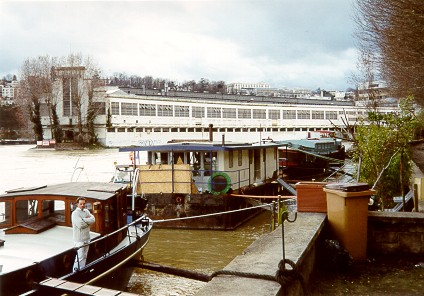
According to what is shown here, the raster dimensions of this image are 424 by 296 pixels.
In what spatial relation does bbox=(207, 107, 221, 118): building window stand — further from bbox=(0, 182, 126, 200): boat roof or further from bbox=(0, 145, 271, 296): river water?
bbox=(0, 182, 126, 200): boat roof

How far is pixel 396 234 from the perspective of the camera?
21.1 ft

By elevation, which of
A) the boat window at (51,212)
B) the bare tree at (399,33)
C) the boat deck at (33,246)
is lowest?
the boat deck at (33,246)

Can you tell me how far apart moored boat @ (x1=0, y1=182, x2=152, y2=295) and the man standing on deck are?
5.5 inches

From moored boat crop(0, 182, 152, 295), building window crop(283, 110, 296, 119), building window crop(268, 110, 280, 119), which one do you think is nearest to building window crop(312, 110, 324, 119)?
building window crop(283, 110, 296, 119)

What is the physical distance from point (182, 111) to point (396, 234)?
201 ft

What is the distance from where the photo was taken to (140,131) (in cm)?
6419

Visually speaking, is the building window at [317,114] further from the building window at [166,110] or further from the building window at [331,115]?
the building window at [166,110]

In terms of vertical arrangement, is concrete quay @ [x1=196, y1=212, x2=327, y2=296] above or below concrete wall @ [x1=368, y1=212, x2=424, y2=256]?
above

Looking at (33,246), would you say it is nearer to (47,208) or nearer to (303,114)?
(47,208)

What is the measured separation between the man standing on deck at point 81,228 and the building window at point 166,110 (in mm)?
57574

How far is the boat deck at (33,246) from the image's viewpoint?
818 cm

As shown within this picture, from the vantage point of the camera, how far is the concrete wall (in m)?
6.33

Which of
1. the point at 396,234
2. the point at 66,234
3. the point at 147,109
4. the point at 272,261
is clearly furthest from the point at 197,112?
the point at 272,261

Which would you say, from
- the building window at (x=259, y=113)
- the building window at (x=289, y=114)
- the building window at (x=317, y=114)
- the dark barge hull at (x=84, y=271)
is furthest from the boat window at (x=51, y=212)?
the building window at (x=317, y=114)
